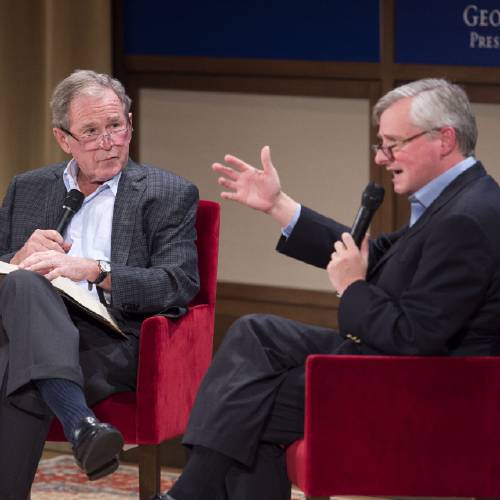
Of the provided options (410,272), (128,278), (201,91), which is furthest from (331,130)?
(410,272)

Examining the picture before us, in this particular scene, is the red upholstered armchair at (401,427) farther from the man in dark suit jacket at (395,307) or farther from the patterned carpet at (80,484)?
the patterned carpet at (80,484)

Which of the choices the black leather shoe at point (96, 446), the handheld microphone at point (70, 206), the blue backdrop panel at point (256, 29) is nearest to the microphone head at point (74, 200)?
the handheld microphone at point (70, 206)

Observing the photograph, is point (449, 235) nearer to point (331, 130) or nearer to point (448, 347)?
point (448, 347)

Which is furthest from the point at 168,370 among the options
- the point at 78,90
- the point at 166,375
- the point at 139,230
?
the point at 78,90

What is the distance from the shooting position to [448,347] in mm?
3023

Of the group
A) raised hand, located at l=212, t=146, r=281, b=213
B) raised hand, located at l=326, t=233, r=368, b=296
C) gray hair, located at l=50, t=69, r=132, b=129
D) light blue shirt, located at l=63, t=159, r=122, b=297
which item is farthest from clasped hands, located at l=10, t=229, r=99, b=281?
raised hand, located at l=326, t=233, r=368, b=296

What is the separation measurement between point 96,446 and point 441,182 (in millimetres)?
1096

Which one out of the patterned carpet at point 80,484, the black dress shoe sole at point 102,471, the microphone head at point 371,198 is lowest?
the patterned carpet at point 80,484

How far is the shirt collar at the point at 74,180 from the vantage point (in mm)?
3785

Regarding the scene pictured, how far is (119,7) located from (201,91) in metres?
0.54

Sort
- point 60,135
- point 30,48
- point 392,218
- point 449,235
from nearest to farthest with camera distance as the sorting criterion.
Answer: point 449,235
point 60,135
point 392,218
point 30,48

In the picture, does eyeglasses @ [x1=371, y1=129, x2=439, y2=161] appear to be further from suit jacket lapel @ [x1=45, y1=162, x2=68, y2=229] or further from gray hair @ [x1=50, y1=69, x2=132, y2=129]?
suit jacket lapel @ [x1=45, y1=162, x2=68, y2=229]

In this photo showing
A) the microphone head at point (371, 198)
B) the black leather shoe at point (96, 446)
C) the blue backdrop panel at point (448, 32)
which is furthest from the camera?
the blue backdrop panel at point (448, 32)

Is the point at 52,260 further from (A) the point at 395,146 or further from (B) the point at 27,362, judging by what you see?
(A) the point at 395,146
